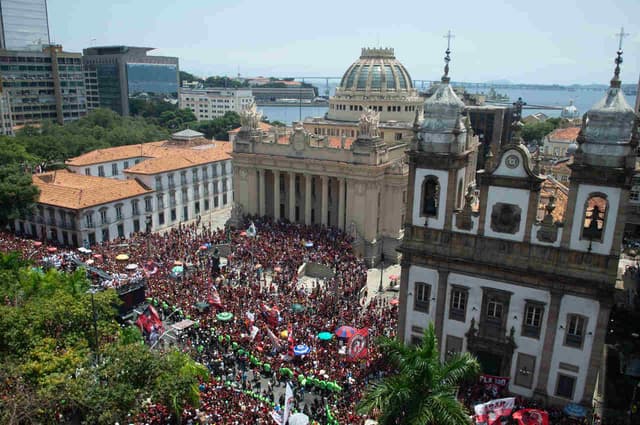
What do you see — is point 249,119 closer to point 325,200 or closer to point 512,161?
point 325,200

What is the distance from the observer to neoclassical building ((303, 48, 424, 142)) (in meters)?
59.2

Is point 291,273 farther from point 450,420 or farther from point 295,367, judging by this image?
point 450,420

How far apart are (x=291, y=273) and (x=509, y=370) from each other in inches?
739

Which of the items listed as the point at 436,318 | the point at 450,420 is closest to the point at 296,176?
the point at 436,318

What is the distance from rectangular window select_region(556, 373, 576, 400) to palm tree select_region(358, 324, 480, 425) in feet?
25.6

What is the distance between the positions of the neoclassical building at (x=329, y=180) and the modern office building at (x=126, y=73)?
319 feet

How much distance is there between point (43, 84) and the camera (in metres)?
110

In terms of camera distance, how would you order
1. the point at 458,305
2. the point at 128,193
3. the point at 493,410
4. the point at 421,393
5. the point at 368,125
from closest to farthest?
the point at 421,393, the point at 493,410, the point at 458,305, the point at 368,125, the point at 128,193

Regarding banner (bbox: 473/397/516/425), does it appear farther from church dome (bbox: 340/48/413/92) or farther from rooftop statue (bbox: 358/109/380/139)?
church dome (bbox: 340/48/413/92)

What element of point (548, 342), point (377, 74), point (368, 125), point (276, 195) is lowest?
point (548, 342)

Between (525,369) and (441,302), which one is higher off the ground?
(441,302)

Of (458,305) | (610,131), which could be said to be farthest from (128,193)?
(610,131)

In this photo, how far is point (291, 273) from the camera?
39.8m

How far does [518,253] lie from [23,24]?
148 meters
